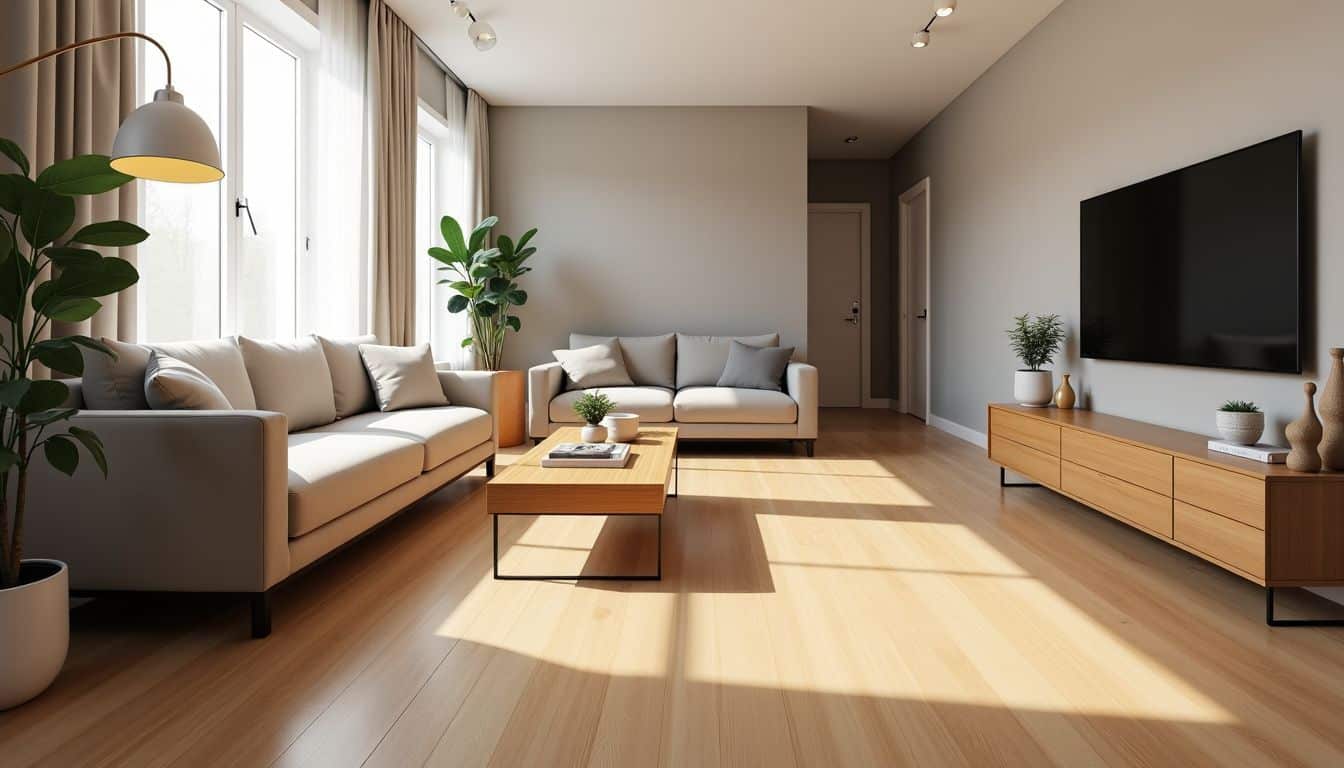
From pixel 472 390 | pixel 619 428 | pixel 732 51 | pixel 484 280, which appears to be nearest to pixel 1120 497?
pixel 619 428

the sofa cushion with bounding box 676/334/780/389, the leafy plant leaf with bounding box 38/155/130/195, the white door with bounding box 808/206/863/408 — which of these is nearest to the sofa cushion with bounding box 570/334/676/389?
the sofa cushion with bounding box 676/334/780/389

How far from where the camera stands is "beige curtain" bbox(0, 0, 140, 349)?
212cm

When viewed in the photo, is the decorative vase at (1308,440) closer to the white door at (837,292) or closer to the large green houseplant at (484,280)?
the large green houseplant at (484,280)

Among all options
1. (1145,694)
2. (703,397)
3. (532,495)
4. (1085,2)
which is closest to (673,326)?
(703,397)

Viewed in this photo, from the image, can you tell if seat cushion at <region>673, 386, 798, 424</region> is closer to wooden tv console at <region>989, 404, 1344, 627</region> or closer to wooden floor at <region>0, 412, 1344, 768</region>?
wooden tv console at <region>989, 404, 1344, 627</region>

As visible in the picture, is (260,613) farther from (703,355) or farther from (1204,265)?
(703,355)

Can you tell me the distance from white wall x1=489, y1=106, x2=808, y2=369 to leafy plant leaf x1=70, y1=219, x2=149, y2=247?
14.3 feet

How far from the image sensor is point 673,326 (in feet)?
19.9

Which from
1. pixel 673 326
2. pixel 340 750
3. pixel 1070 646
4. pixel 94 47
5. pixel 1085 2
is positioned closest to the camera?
pixel 340 750

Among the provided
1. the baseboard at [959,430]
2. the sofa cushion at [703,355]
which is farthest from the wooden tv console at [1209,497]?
the sofa cushion at [703,355]

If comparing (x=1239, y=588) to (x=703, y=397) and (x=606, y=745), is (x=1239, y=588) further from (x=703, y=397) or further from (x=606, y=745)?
(x=703, y=397)

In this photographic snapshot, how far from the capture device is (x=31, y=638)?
1.61 metres

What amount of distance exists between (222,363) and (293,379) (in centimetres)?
41

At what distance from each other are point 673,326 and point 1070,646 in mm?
4377
